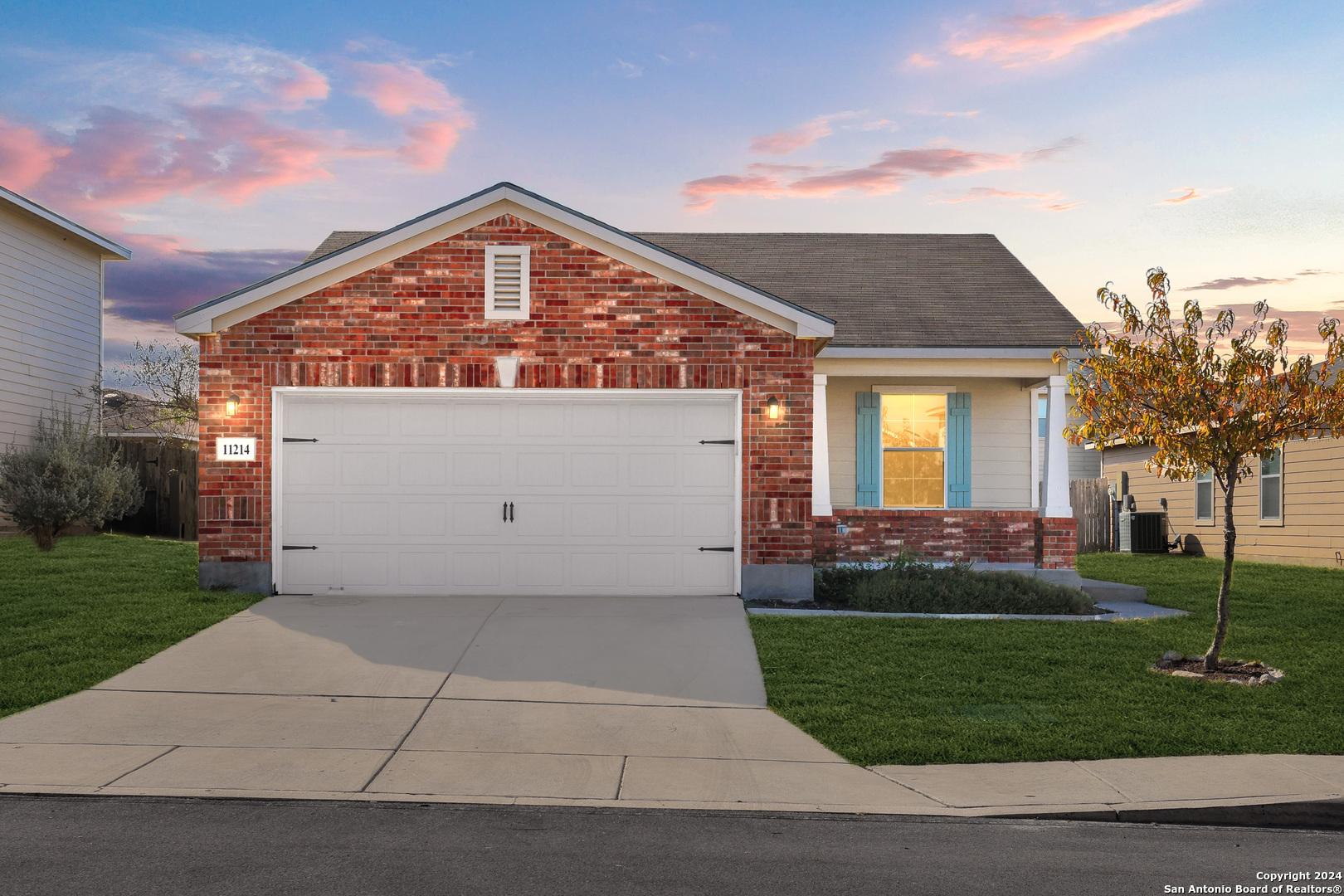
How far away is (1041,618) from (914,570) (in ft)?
6.22

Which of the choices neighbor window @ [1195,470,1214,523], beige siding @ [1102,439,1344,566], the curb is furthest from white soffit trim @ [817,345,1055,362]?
neighbor window @ [1195,470,1214,523]

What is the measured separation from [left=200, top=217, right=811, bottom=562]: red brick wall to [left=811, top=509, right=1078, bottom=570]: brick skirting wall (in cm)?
299

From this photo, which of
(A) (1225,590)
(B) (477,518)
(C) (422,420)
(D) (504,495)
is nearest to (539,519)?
(D) (504,495)

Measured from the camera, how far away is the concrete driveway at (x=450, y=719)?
620 cm

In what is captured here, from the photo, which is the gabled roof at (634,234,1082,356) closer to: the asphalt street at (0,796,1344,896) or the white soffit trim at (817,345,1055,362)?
the white soffit trim at (817,345,1055,362)

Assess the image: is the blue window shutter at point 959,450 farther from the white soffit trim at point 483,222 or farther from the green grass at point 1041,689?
the white soffit trim at point 483,222

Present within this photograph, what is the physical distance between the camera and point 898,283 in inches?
690

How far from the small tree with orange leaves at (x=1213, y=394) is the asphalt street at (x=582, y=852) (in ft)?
14.2

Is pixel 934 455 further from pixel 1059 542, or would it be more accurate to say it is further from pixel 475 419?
pixel 475 419

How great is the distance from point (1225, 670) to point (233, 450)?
10888mm

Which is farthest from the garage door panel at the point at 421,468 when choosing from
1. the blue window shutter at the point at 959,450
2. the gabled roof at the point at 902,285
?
the blue window shutter at the point at 959,450

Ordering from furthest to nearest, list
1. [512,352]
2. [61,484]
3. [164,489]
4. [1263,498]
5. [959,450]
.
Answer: [164,489] < [1263,498] < [61,484] < [959,450] < [512,352]

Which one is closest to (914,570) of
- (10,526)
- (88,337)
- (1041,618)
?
(1041,618)

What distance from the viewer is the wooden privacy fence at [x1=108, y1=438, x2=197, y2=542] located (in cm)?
2136
